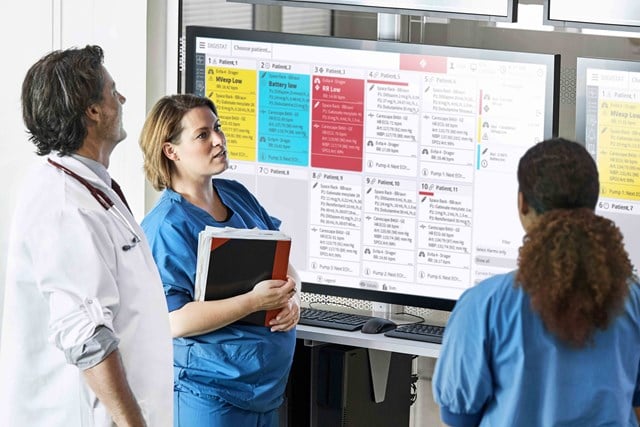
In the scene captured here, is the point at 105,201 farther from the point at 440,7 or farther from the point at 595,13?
the point at 595,13

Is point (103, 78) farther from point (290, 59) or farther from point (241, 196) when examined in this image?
point (290, 59)

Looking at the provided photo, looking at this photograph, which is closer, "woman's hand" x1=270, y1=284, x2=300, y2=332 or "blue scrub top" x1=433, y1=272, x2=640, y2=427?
"blue scrub top" x1=433, y1=272, x2=640, y2=427

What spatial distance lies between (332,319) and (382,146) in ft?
1.69

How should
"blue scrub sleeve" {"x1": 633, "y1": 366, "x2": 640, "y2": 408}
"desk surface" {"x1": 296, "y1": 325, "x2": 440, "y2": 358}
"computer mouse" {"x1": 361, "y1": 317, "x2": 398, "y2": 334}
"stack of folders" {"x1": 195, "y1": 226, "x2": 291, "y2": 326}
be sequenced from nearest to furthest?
"blue scrub sleeve" {"x1": 633, "y1": 366, "x2": 640, "y2": 408}
"stack of folders" {"x1": 195, "y1": 226, "x2": 291, "y2": 326}
"desk surface" {"x1": 296, "y1": 325, "x2": 440, "y2": 358}
"computer mouse" {"x1": 361, "y1": 317, "x2": 398, "y2": 334}

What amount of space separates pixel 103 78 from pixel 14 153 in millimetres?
1662

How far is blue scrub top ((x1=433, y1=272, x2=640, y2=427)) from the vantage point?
1.97 m

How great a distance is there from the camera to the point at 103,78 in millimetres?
2377

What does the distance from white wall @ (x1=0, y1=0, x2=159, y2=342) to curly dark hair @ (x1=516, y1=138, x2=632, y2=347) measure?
2.07 meters

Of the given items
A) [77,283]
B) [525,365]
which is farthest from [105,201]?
[525,365]

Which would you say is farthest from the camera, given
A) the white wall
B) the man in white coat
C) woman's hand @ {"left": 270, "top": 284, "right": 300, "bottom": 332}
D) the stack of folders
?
the white wall

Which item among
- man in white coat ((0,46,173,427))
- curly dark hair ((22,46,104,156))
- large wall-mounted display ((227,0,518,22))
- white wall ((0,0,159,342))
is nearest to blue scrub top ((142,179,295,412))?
man in white coat ((0,46,173,427))

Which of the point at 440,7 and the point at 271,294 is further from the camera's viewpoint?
the point at 440,7

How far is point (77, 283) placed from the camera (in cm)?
221

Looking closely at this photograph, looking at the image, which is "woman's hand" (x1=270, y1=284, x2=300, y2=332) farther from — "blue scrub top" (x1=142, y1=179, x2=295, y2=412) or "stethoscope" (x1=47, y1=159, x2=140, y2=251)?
"stethoscope" (x1=47, y1=159, x2=140, y2=251)
